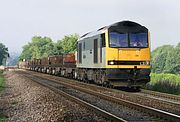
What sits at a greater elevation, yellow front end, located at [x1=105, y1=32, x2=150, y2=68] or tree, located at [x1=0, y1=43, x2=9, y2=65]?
tree, located at [x1=0, y1=43, x2=9, y2=65]

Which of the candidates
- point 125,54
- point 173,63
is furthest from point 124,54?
point 173,63

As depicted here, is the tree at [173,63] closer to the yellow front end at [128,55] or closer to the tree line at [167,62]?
the tree line at [167,62]

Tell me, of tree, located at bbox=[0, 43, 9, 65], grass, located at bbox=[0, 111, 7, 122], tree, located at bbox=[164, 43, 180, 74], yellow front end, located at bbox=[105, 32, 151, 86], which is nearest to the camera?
grass, located at bbox=[0, 111, 7, 122]

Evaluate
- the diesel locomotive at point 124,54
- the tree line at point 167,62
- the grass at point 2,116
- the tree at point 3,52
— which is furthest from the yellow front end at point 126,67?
the tree at point 3,52

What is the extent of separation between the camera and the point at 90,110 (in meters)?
12.5

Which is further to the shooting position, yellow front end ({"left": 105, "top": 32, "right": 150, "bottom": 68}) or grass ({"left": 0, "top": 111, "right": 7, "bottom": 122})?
yellow front end ({"left": 105, "top": 32, "right": 150, "bottom": 68})

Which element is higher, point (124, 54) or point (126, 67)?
point (124, 54)

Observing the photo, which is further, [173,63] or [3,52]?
[3,52]

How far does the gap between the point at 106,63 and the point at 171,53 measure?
4849 inches

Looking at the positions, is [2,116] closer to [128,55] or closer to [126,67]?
[126,67]

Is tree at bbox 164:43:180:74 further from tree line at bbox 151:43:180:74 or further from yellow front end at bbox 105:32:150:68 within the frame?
yellow front end at bbox 105:32:150:68

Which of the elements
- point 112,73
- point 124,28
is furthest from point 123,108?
point 124,28

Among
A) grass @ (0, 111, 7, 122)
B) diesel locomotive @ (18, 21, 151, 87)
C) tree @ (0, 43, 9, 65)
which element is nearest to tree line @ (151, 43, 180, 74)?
tree @ (0, 43, 9, 65)

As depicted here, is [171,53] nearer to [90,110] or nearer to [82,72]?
[82,72]
